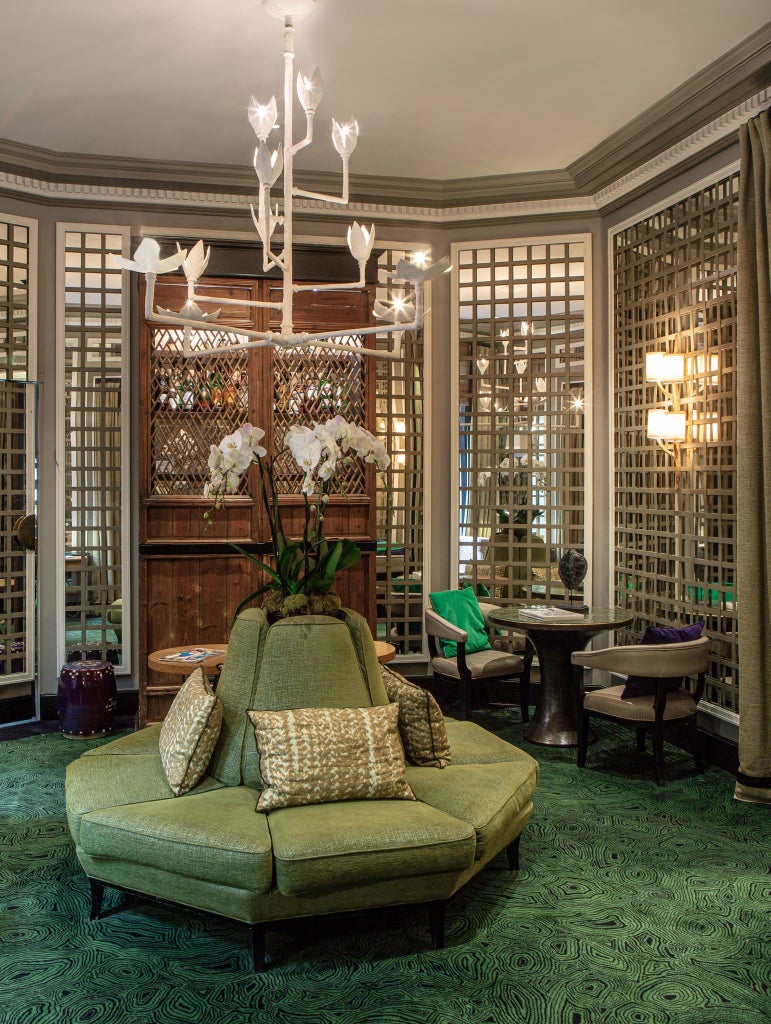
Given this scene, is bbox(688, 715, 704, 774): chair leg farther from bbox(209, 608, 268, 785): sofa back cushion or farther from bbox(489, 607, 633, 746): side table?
bbox(209, 608, 268, 785): sofa back cushion

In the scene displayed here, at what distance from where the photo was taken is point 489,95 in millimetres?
4449

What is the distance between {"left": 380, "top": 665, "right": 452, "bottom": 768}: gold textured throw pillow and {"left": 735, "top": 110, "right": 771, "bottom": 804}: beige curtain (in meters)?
1.64

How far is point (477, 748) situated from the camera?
3.47 meters

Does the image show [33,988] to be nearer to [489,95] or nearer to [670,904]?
[670,904]

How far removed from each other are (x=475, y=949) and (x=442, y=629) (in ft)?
8.23

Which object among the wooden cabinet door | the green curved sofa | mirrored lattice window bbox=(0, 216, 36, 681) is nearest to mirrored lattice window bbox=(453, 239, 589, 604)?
the wooden cabinet door

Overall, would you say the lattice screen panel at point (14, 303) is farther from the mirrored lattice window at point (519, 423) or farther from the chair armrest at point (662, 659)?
the chair armrest at point (662, 659)

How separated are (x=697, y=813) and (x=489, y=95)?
145 inches

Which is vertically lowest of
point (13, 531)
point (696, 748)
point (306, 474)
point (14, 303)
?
point (696, 748)

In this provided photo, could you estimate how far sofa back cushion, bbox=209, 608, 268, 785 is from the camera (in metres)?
3.11

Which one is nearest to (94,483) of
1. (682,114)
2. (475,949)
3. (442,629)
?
(442,629)

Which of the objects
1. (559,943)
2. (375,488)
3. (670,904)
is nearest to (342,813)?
(559,943)

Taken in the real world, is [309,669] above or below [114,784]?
above

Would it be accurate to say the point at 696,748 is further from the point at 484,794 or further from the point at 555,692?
the point at 484,794
